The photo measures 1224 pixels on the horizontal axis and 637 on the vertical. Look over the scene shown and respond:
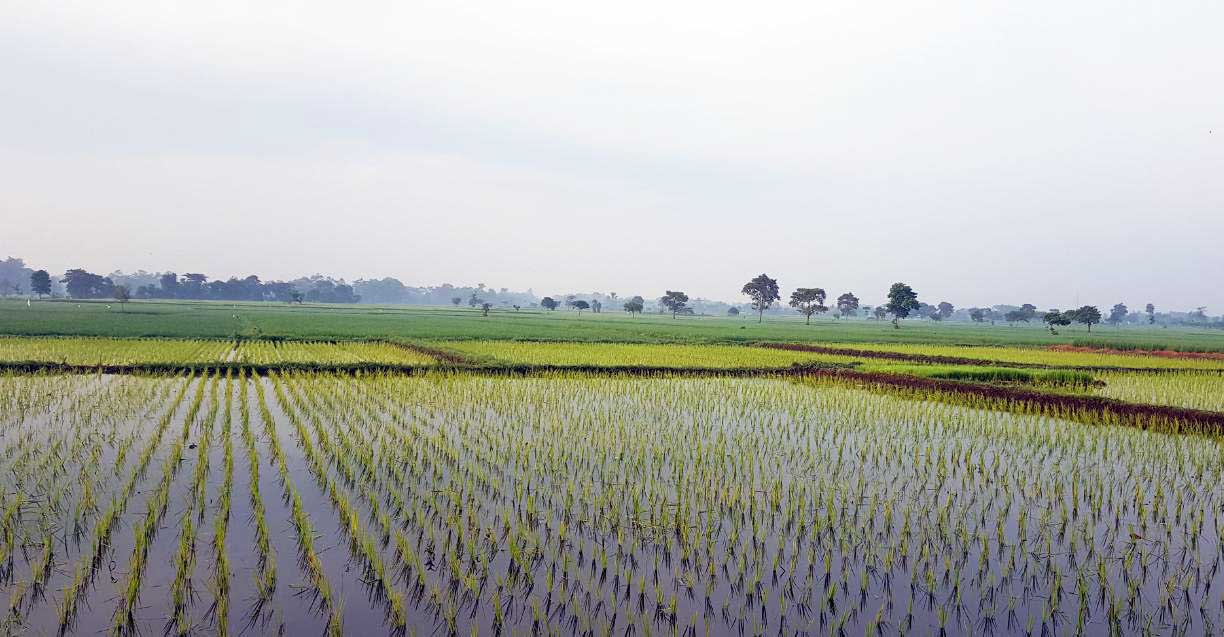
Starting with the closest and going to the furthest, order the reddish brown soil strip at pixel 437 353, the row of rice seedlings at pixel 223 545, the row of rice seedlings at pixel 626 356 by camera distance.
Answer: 1. the row of rice seedlings at pixel 223 545
2. the reddish brown soil strip at pixel 437 353
3. the row of rice seedlings at pixel 626 356

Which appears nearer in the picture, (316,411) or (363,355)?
(316,411)

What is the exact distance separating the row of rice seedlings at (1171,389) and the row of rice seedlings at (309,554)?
55.2 ft

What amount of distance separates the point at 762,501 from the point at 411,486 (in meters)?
3.63

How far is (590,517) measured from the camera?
6629 mm

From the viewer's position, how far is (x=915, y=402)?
51.9ft

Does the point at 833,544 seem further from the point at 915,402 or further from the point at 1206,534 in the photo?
the point at 915,402

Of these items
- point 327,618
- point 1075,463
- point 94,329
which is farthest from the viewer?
point 94,329

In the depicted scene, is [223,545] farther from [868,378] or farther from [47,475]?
[868,378]

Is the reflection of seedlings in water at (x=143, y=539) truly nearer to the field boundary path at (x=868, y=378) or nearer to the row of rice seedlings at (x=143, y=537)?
the row of rice seedlings at (x=143, y=537)

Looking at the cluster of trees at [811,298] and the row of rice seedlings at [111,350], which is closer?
the row of rice seedlings at [111,350]

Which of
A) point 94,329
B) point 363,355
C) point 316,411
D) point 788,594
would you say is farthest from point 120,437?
point 94,329

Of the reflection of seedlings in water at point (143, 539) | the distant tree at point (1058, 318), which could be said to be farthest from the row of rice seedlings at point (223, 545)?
the distant tree at point (1058, 318)

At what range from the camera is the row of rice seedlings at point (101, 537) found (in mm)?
4551

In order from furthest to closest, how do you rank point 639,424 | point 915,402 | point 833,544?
point 915,402
point 639,424
point 833,544
